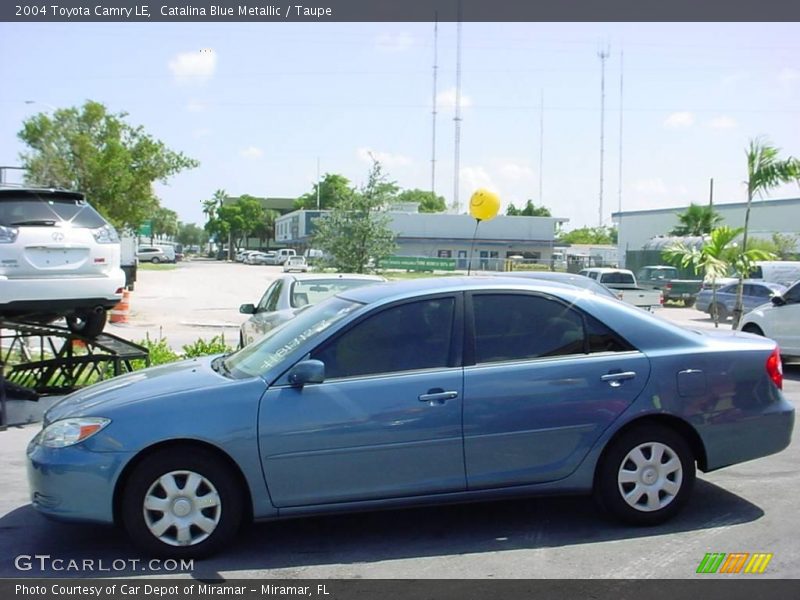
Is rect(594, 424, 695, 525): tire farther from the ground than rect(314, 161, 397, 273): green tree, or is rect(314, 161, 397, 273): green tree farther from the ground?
rect(314, 161, 397, 273): green tree

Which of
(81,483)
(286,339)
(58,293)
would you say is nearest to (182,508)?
(81,483)

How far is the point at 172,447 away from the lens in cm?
458

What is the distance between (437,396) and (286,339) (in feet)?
3.79

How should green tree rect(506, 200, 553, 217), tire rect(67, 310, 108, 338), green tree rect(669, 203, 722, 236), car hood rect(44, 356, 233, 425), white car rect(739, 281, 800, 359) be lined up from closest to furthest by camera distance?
car hood rect(44, 356, 233, 425)
tire rect(67, 310, 108, 338)
white car rect(739, 281, 800, 359)
green tree rect(669, 203, 722, 236)
green tree rect(506, 200, 553, 217)

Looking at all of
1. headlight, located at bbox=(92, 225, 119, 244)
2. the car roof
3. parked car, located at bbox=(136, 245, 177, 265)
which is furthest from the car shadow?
parked car, located at bbox=(136, 245, 177, 265)

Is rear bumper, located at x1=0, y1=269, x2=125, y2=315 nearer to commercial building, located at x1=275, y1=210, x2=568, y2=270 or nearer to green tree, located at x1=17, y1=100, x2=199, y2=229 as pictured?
green tree, located at x1=17, y1=100, x2=199, y2=229

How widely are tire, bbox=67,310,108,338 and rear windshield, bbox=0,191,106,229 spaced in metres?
1.09

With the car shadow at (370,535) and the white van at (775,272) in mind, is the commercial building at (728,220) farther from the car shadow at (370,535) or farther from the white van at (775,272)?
the car shadow at (370,535)

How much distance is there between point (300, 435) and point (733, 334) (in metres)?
3.37

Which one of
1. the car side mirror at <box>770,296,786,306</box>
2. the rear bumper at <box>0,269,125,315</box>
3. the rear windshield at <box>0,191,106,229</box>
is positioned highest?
the rear windshield at <box>0,191,106,229</box>

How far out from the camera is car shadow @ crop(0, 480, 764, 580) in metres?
4.60

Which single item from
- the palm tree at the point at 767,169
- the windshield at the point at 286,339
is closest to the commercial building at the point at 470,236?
the palm tree at the point at 767,169

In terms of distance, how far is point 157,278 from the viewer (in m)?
44.9

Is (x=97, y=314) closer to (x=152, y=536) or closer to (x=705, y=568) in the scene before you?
(x=152, y=536)
